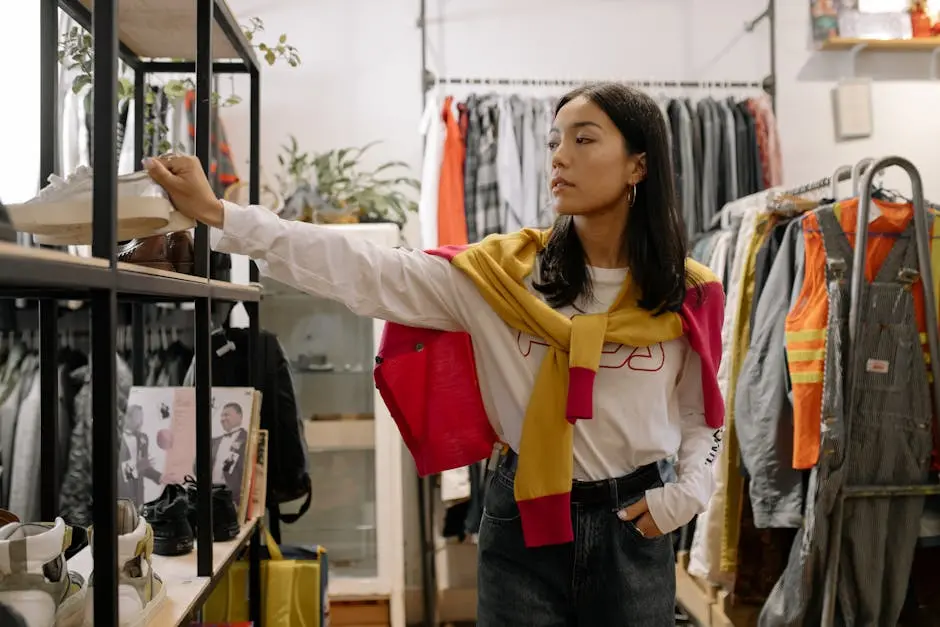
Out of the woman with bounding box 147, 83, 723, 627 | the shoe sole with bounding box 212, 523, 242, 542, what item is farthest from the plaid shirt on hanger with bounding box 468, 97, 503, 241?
the shoe sole with bounding box 212, 523, 242, 542

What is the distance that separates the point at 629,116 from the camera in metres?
1.37

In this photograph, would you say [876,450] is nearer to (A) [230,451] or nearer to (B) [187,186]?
(A) [230,451]

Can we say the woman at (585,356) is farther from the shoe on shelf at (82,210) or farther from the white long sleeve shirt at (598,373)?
the shoe on shelf at (82,210)

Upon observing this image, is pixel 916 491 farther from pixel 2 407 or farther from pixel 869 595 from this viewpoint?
pixel 2 407

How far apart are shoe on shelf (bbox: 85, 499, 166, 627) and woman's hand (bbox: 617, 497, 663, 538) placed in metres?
0.76

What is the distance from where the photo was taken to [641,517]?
51.8 inches

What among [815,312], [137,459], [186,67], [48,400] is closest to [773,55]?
[815,312]

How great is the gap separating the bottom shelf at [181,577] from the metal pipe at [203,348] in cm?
4

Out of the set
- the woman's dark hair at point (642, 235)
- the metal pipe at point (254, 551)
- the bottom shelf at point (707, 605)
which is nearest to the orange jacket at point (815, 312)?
the bottom shelf at point (707, 605)

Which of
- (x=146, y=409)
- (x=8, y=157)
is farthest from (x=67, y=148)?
(x=146, y=409)

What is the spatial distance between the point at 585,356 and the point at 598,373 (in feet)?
0.26

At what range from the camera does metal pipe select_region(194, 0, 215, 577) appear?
1.42 metres

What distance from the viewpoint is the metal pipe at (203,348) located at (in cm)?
142

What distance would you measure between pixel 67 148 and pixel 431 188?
126 centimetres
